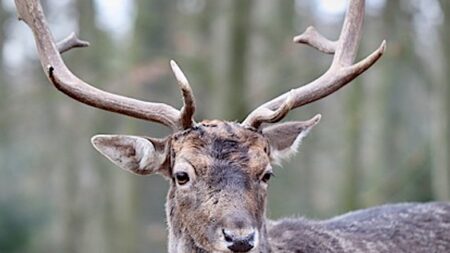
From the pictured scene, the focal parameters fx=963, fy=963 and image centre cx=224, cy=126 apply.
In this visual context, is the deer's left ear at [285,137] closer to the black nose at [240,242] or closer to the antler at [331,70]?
the antler at [331,70]

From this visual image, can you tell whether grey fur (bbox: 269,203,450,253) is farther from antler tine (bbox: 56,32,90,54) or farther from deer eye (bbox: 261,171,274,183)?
antler tine (bbox: 56,32,90,54)

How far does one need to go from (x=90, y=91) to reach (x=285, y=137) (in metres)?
1.69

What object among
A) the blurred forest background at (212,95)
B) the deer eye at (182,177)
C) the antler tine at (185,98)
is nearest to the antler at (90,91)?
the antler tine at (185,98)

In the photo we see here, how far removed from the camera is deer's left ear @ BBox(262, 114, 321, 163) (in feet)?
26.7

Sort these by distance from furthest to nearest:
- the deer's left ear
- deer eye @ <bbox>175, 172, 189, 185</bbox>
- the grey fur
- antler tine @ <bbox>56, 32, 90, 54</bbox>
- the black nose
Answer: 1. antler tine @ <bbox>56, 32, 90, 54</bbox>
2. the grey fur
3. the deer's left ear
4. deer eye @ <bbox>175, 172, 189, 185</bbox>
5. the black nose

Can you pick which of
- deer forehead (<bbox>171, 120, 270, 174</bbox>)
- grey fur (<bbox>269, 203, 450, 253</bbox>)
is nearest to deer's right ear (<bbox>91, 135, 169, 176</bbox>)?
deer forehead (<bbox>171, 120, 270, 174</bbox>)

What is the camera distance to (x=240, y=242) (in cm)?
671

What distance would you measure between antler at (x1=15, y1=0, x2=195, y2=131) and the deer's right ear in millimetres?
199

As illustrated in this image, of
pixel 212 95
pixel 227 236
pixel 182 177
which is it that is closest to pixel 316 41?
pixel 182 177

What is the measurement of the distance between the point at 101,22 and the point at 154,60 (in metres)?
2.59

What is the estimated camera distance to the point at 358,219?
30.1ft

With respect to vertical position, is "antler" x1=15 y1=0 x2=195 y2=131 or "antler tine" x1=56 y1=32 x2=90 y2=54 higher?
"antler tine" x1=56 y1=32 x2=90 y2=54

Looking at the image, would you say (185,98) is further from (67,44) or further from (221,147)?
(67,44)

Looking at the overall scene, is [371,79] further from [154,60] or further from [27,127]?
[27,127]
